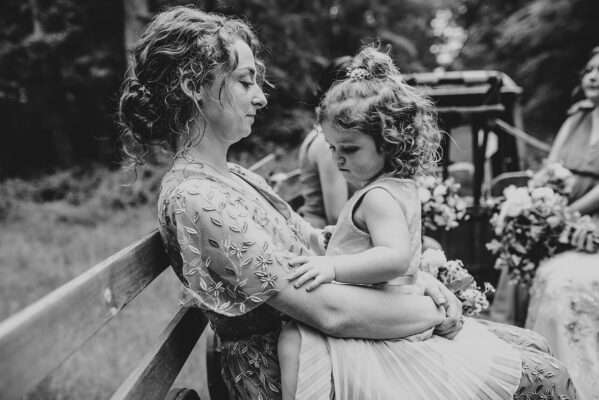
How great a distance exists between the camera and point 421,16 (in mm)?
13398

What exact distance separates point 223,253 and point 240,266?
0.06 m

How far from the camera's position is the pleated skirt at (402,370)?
1.47 meters

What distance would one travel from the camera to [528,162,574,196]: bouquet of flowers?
3.15 m

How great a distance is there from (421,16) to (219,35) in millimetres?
12737

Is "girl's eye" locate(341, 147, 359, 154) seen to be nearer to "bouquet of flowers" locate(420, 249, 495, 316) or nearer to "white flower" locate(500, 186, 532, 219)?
"bouquet of flowers" locate(420, 249, 495, 316)


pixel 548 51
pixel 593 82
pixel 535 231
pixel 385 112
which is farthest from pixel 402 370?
pixel 548 51

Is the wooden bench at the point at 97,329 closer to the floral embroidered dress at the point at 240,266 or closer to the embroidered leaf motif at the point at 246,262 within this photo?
the floral embroidered dress at the point at 240,266

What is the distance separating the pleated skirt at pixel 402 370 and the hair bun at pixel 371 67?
808 mm

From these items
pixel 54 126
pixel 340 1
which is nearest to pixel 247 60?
pixel 54 126

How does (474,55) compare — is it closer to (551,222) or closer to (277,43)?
(277,43)

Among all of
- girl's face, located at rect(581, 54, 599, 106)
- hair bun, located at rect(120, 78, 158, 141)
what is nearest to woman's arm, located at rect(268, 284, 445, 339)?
hair bun, located at rect(120, 78, 158, 141)

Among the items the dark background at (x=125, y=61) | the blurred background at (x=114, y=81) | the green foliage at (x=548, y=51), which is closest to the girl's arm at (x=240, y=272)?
the blurred background at (x=114, y=81)

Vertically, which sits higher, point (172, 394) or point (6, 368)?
point (6, 368)

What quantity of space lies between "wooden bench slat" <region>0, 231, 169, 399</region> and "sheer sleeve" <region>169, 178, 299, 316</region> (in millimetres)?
172
